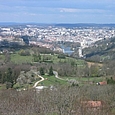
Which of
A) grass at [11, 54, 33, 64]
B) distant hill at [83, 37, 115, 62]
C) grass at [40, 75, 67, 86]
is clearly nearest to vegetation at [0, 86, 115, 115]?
grass at [40, 75, 67, 86]

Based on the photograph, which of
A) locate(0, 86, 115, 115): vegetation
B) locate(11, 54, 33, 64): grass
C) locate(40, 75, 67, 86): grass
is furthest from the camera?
locate(11, 54, 33, 64): grass

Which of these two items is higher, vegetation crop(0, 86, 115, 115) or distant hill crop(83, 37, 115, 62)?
vegetation crop(0, 86, 115, 115)

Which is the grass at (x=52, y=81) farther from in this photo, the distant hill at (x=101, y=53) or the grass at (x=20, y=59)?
the distant hill at (x=101, y=53)

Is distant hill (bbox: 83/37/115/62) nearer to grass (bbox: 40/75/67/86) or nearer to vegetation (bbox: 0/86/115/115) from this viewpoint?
grass (bbox: 40/75/67/86)

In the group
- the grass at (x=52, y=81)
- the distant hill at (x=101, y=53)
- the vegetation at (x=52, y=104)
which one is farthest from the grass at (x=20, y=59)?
the vegetation at (x=52, y=104)

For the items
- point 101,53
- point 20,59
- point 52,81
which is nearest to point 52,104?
point 52,81

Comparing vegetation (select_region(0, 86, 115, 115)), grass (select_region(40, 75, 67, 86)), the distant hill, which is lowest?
the distant hill

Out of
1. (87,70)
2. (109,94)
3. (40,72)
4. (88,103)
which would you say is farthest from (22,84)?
(88,103)

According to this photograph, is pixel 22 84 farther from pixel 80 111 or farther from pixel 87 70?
pixel 80 111

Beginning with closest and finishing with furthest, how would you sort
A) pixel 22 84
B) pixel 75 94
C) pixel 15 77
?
pixel 75 94, pixel 22 84, pixel 15 77

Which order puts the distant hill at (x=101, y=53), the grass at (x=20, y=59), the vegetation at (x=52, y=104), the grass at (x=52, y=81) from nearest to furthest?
the vegetation at (x=52, y=104), the grass at (x=52, y=81), the grass at (x=20, y=59), the distant hill at (x=101, y=53)

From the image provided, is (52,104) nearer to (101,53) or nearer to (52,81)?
(52,81)
